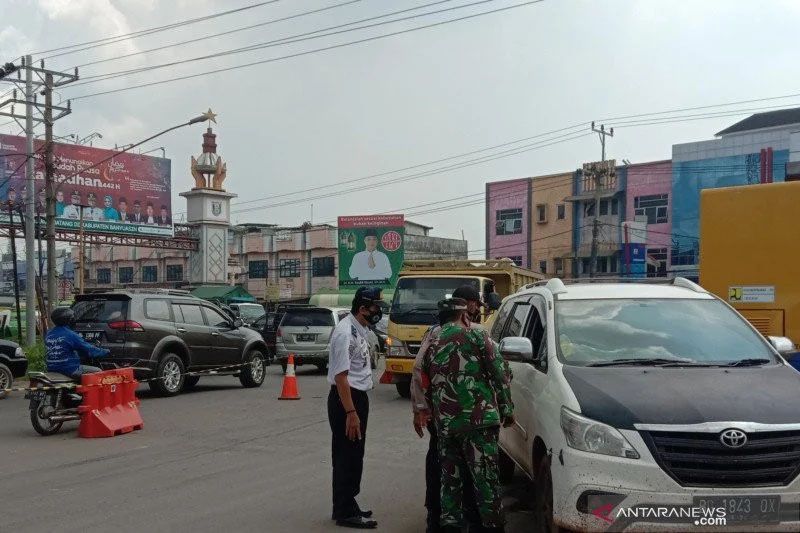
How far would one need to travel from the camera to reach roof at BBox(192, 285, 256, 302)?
45.9 m

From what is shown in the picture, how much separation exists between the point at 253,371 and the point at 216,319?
1583 mm

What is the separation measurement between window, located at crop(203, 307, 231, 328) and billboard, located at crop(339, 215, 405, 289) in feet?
113

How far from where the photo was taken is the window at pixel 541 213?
5694cm

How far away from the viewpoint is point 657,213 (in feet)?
168

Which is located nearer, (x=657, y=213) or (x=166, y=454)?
(x=166, y=454)

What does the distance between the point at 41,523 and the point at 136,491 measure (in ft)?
3.96

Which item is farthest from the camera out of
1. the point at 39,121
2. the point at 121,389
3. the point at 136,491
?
the point at 39,121

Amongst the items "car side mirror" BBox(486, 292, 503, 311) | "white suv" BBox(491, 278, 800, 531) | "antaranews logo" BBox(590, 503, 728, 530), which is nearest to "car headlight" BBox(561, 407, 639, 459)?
"white suv" BBox(491, 278, 800, 531)

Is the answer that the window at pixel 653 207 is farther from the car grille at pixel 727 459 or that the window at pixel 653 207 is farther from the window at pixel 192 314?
the car grille at pixel 727 459

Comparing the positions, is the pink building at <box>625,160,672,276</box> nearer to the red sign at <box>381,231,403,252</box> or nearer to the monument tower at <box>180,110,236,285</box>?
the red sign at <box>381,231,403,252</box>

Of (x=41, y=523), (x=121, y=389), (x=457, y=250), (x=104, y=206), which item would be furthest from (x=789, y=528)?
(x=457, y=250)

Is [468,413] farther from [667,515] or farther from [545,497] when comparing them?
[667,515]

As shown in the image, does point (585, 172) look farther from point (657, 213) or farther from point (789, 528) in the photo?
point (789, 528)

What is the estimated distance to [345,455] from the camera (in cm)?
621
